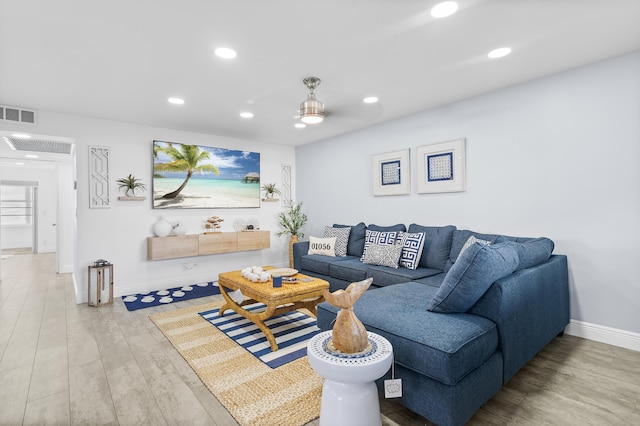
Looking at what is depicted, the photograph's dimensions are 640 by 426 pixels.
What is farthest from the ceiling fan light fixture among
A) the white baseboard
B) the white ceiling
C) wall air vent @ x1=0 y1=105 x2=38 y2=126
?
wall air vent @ x1=0 y1=105 x2=38 y2=126

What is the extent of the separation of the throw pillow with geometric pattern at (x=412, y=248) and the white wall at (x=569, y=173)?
456mm

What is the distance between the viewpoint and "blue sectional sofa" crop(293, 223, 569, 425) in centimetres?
157

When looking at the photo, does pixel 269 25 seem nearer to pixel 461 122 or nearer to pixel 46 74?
pixel 46 74

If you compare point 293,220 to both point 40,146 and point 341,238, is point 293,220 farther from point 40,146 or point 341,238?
point 40,146

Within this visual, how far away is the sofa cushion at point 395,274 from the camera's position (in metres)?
3.32

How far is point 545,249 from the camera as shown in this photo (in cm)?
265

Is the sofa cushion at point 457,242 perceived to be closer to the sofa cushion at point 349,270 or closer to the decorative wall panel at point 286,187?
the sofa cushion at point 349,270

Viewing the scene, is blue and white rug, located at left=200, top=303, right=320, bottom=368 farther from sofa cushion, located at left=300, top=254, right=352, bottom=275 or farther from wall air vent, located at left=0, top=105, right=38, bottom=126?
wall air vent, located at left=0, top=105, right=38, bottom=126

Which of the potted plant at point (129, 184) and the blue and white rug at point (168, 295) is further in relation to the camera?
the potted plant at point (129, 184)

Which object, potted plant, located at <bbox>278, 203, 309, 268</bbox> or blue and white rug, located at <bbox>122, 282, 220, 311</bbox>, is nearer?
blue and white rug, located at <bbox>122, 282, 220, 311</bbox>

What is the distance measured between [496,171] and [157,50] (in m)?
3.41

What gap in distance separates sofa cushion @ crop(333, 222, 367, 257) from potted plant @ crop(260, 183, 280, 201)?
1.89 m

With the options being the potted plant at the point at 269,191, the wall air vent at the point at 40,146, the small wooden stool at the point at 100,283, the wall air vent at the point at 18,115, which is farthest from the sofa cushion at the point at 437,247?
the wall air vent at the point at 40,146

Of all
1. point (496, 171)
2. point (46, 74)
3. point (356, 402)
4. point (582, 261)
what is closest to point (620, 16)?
point (496, 171)
